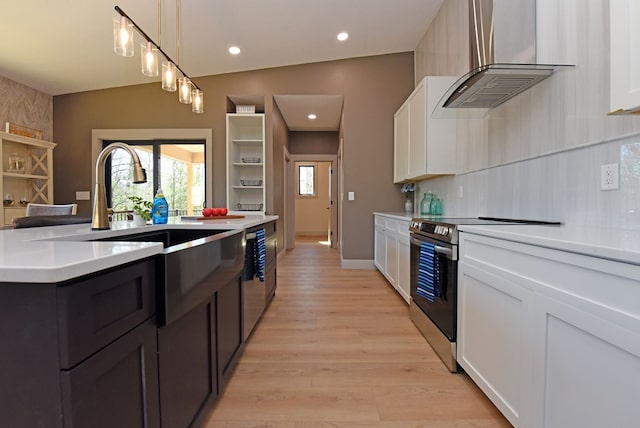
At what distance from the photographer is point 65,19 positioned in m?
3.11

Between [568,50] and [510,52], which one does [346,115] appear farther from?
[568,50]

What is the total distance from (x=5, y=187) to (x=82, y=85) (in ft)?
5.94

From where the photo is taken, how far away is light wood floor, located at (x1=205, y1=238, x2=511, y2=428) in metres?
1.45

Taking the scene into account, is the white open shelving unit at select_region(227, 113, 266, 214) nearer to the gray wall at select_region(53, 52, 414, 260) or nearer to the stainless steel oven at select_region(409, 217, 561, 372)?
the gray wall at select_region(53, 52, 414, 260)

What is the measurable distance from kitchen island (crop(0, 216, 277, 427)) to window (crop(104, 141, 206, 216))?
13.1 ft

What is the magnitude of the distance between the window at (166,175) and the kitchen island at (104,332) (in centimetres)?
398

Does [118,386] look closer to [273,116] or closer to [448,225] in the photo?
[448,225]

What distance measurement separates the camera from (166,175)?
509 centimetres

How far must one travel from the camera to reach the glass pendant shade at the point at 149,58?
2.26 meters

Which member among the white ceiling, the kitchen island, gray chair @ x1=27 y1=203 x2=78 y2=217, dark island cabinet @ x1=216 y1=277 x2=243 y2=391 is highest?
the white ceiling

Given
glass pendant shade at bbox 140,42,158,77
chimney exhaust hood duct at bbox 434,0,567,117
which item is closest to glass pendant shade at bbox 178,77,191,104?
glass pendant shade at bbox 140,42,158,77

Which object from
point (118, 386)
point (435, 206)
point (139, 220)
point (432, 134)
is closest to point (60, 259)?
point (118, 386)

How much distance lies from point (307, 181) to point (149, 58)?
734 cm

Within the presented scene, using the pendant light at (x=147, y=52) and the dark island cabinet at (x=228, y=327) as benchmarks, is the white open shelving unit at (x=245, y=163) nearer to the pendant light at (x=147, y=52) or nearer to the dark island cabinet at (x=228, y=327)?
the pendant light at (x=147, y=52)
